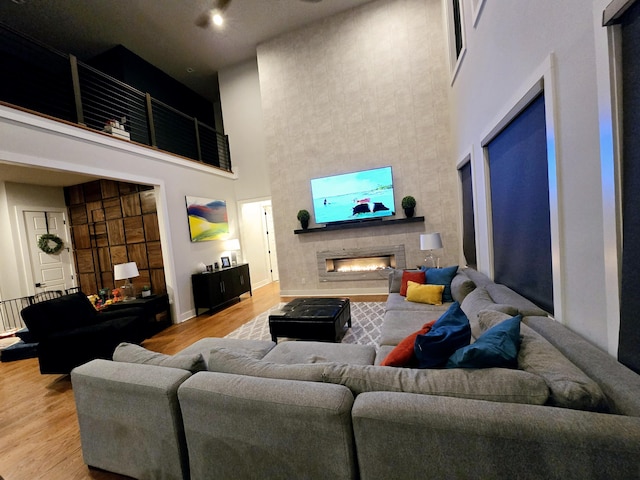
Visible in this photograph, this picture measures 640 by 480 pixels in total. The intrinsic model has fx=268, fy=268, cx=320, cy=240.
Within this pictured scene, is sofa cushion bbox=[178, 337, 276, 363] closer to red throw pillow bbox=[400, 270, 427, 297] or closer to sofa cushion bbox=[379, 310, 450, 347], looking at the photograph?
sofa cushion bbox=[379, 310, 450, 347]

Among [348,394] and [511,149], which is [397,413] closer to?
[348,394]

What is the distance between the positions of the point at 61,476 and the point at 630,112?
11.7 ft

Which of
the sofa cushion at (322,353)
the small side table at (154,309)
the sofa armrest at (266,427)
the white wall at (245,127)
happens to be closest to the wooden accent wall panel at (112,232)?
the small side table at (154,309)

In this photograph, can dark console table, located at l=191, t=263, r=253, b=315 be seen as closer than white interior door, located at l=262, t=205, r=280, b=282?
Yes

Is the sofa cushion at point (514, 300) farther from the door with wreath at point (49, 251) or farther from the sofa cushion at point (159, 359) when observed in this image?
the door with wreath at point (49, 251)

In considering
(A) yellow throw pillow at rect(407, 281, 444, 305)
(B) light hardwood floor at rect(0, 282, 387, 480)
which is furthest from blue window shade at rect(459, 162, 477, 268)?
(B) light hardwood floor at rect(0, 282, 387, 480)

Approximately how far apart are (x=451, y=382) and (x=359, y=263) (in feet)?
14.5

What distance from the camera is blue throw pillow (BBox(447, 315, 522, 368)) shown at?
1125mm

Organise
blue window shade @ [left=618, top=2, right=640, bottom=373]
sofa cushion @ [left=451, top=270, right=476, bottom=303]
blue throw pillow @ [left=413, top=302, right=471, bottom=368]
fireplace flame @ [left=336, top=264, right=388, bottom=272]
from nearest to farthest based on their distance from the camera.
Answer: blue window shade @ [left=618, top=2, right=640, bottom=373] < blue throw pillow @ [left=413, top=302, right=471, bottom=368] < sofa cushion @ [left=451, top=270, right=476, bottom=303] < fireplace flame @ [left=336, top=264, right=388, bottom=272]

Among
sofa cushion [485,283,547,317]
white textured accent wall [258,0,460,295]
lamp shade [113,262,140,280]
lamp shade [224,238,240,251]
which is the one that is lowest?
sofa cushion [485,283,547,317]

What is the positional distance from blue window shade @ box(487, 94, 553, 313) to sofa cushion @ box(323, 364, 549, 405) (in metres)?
1.24

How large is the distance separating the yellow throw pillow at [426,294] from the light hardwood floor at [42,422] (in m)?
2.69

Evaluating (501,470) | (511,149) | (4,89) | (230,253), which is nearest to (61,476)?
(501,470)

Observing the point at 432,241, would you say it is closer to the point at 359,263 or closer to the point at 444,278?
the point at 444,278
